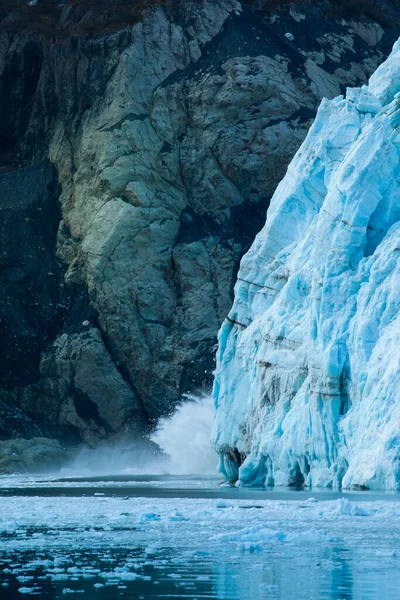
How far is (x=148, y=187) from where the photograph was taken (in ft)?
188

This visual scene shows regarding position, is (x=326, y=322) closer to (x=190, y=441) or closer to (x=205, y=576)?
(x=205, y=576)

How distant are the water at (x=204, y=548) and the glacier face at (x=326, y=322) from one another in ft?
12.4

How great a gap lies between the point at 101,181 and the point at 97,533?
41347 mm

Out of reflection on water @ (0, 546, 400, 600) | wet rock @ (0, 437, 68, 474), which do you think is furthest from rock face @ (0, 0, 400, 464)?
reflection on water @ (0, 546, 400, 600)

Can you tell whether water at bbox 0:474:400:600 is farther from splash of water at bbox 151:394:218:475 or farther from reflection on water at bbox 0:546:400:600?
splash of water at bbox 151:394:218:475

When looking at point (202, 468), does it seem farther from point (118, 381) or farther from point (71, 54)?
point (71, 54)

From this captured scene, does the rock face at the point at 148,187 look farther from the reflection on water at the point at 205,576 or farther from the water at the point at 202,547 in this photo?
the reflection on water at the point at 205,576

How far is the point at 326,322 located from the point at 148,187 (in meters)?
28.4

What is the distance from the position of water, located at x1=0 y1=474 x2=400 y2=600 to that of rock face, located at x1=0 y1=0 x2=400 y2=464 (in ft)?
98.1

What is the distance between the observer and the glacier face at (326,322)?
2777 cm

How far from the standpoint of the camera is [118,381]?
54.3 meters

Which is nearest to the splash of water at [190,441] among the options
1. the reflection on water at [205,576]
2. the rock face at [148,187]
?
the rock face at [148,187]

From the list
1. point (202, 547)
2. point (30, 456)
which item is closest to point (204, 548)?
point (202, 547)

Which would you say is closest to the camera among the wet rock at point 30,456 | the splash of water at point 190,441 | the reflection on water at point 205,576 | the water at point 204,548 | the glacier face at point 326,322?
the reflection on water at point 205,576
